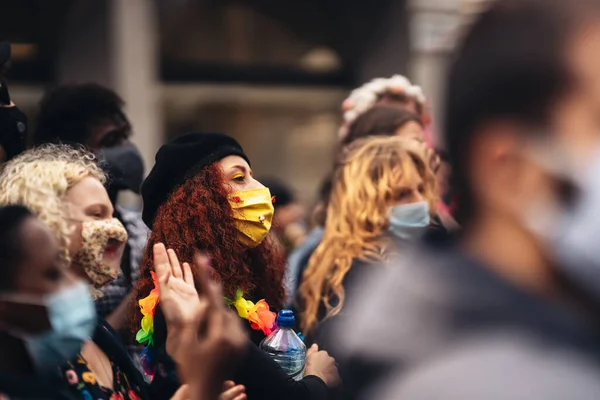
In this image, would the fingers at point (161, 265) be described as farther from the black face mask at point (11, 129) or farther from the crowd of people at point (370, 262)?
the black face mask at point (11, 129)

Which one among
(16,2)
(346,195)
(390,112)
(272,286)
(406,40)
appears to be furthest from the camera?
(406,40)

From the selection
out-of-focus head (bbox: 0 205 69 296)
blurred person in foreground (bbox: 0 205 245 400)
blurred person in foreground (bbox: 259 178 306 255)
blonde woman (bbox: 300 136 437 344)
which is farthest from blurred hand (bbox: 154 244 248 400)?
blurred person in foreground (bbox: 259 178 306 255)

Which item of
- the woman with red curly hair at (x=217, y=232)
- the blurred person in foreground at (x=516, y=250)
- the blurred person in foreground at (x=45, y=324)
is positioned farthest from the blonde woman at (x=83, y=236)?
the blurred person in foreground at (x=516, y=250)

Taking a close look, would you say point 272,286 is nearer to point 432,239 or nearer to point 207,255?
point 207,255

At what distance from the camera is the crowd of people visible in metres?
1.31

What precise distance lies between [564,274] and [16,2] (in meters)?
9.51

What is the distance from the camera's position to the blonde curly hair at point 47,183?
2.45 m

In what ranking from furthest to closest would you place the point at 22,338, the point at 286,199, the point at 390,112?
the point at 286,199 → the point at 390,112 → the point at 22,338

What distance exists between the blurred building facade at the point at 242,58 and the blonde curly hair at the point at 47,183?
686cm

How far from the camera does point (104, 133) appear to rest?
13.9 ft

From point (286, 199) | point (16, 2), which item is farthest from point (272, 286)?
point (16, 2)

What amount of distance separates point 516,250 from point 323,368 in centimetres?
163

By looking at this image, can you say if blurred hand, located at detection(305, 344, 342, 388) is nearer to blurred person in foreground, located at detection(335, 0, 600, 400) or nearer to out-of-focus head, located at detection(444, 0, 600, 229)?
blurred person in foreground, located at detection(335, 0, 600, 400)

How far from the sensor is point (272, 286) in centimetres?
312
